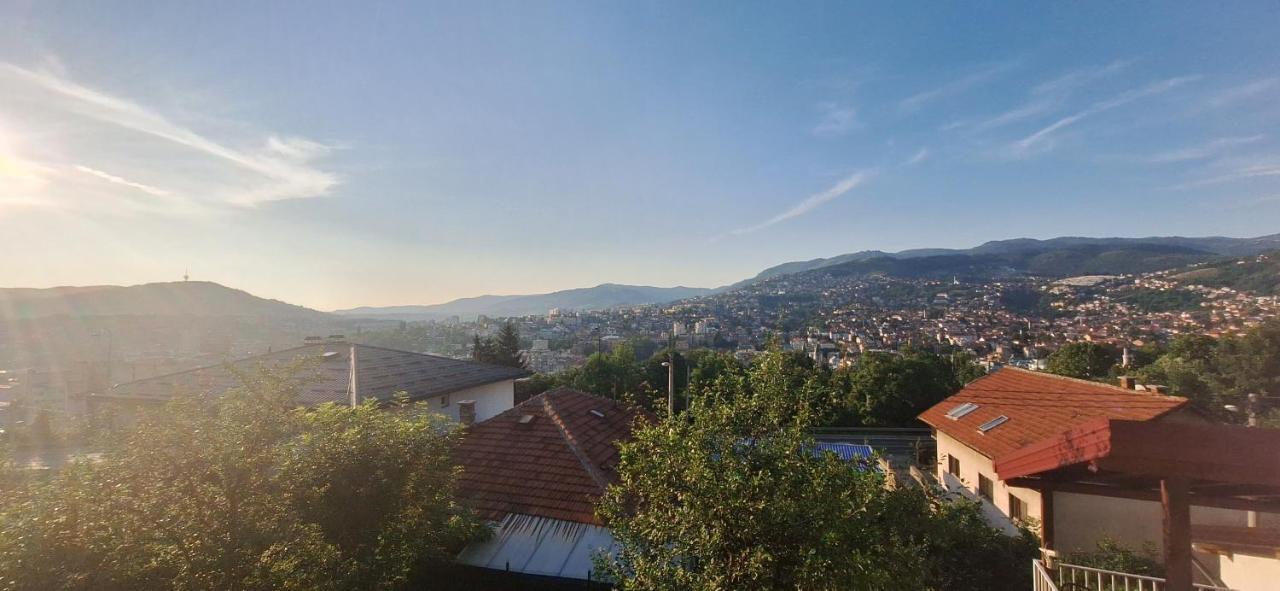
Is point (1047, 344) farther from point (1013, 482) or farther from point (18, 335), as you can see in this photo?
point (18, 335)


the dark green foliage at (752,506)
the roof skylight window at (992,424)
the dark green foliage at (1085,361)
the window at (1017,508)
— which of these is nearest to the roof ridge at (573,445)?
the dark green foliage at (752,506)

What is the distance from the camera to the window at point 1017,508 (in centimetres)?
1215

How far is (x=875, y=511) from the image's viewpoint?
402 centimetres

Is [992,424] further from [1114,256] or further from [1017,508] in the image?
[1114,256]

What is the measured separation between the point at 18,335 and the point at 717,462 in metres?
47.5

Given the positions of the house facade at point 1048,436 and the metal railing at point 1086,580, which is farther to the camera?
the house facade at point 1048,436

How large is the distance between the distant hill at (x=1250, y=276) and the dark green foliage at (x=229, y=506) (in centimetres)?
4870

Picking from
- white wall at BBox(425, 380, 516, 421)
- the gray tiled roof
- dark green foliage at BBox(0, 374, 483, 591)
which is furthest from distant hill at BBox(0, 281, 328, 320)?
dark green foliage at BBox(0, 374, 483, 591)

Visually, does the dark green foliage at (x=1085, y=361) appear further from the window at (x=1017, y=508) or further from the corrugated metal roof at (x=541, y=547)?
the corrugated metal roof at (x=541, y=547)

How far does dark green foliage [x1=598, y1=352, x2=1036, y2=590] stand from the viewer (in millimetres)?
3350

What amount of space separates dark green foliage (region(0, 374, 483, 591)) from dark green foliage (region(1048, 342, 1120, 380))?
3615 centimetres

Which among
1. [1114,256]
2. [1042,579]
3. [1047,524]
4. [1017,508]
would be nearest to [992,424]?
[1017,508]

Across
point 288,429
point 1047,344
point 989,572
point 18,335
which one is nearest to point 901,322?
point 1047,344

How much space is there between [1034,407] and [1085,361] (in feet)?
71.2
